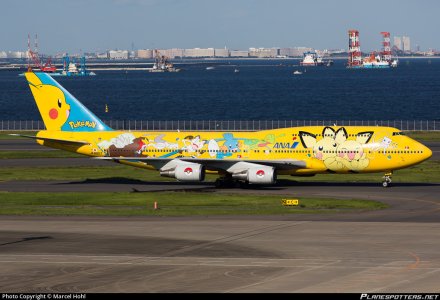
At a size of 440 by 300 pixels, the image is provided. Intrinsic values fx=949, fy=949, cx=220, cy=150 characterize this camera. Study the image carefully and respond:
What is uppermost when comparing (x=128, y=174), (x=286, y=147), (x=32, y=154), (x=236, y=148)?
(x=286, y=147)

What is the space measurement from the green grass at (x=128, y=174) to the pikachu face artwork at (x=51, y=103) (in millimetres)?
7028

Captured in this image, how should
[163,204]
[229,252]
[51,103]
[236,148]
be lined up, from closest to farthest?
[229,252] < [163,204] < [236,148] < [51,103]

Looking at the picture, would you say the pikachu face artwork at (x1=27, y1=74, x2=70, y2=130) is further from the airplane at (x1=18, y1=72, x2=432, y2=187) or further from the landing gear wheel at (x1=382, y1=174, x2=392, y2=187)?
the landing gear wheel at (x1=382, y1=174, x2=392, y2=187)

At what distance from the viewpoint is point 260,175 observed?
80875 mm

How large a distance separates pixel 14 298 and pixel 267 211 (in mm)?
32355

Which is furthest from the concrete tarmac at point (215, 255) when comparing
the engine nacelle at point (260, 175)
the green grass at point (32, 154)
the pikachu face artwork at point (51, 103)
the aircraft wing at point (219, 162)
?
the green grass at point (32, 154)

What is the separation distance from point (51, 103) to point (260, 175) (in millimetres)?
20825

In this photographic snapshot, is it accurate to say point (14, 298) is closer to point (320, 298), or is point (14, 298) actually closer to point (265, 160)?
point (320, 298)

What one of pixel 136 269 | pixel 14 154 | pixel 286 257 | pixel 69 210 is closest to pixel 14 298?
pixel 136 269

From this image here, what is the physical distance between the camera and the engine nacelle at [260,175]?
265 feet

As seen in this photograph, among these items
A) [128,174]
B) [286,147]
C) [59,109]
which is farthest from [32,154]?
[286,147]

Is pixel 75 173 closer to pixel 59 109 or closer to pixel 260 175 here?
pixel 59 109

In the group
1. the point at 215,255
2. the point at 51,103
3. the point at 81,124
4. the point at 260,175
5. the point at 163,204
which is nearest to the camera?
the point at 215,255

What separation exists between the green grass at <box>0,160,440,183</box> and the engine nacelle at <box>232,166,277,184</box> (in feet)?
30.6
